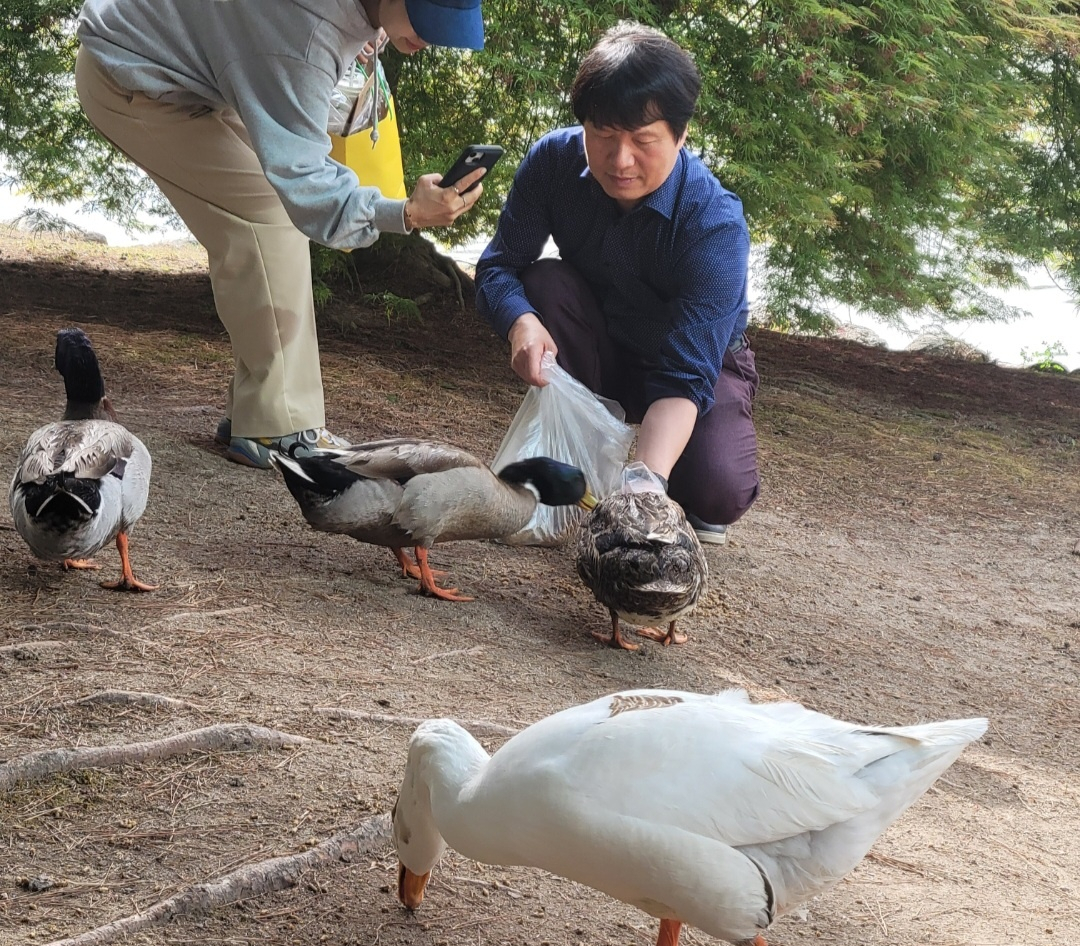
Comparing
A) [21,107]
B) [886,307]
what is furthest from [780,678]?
[21,107]

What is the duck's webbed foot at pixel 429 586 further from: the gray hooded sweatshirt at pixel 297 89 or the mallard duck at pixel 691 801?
the mallard duck at pixel 691 801

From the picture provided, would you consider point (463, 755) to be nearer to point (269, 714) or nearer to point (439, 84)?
point (269, 714)

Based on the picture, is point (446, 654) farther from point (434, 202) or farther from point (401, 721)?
point (434, 202)

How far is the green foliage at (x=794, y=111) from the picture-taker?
20.3 feet

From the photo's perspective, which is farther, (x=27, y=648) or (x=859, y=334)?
(x=859, y=334)

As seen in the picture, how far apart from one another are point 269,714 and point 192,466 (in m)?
2.14

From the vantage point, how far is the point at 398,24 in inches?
129

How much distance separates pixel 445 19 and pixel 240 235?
51.0 inches

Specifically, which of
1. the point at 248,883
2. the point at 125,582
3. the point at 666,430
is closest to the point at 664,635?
the point at 666,430

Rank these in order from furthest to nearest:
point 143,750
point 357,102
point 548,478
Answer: point 548,478 < point 357,102 < point 143,750

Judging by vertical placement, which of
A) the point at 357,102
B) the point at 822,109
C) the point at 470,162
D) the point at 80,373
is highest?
the point at 822,109

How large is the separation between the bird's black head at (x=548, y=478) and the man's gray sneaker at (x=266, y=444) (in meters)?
0.67

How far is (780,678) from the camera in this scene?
12.2ft

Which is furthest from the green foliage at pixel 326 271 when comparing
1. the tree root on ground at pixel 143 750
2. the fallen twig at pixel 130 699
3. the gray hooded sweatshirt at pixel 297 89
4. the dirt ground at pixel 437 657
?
the tree root on ground at pixel 143 750
